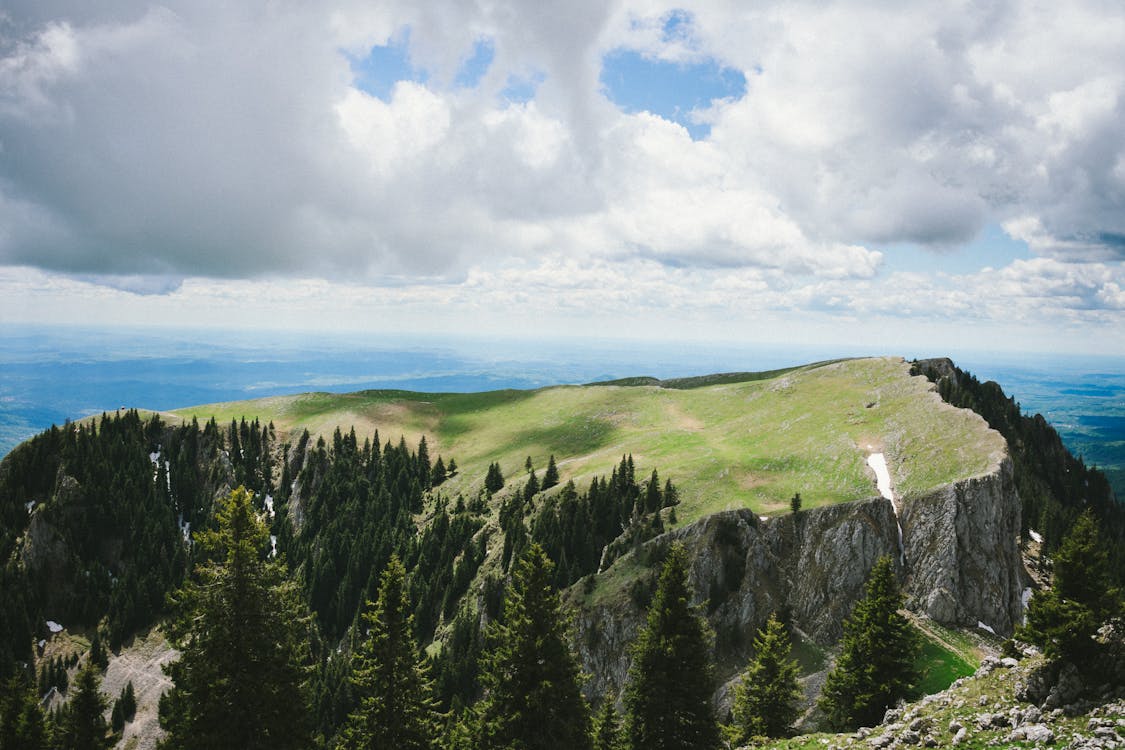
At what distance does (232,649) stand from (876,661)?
3394cm

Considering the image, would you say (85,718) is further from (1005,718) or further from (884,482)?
(884,482)

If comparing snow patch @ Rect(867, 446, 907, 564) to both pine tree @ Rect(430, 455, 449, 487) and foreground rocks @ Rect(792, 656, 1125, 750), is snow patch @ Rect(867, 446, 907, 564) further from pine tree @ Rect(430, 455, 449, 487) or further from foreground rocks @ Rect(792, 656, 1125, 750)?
pine tree @ Rect(430, 455, 449, 487)

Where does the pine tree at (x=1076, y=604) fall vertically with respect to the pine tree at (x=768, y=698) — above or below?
above

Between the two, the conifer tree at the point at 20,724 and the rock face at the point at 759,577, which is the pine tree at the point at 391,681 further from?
the rock face at the point at 759,577

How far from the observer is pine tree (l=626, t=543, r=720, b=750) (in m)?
25.6

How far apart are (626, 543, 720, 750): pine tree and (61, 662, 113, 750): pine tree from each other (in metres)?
31.9

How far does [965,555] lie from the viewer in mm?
58594

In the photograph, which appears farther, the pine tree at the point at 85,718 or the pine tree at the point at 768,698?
the pine tree at the point at 768,698

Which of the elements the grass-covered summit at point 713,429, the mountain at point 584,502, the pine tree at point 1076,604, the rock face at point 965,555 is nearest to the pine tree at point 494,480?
the mountain at point 584,502

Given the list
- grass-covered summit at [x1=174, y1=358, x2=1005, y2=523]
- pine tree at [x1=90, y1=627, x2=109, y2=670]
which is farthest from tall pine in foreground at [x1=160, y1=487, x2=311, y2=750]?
pine tree at [x1=90, y1=627, x2=109, y2=670]

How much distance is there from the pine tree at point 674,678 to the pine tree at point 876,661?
42.6ft

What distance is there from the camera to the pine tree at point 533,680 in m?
22.6

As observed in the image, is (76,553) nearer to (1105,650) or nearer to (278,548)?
(278,548)

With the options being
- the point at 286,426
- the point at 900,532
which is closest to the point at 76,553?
the point at 286,426
